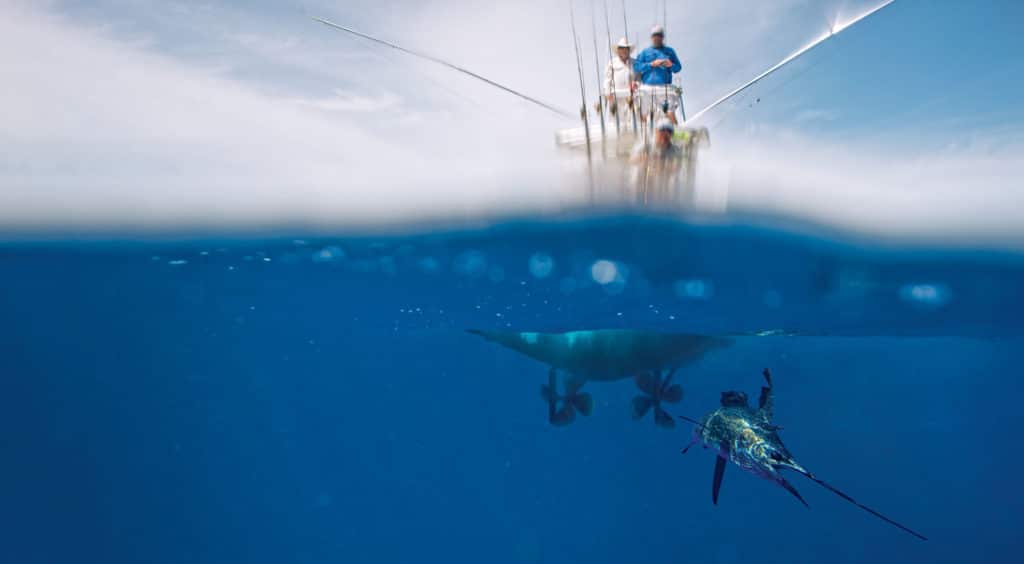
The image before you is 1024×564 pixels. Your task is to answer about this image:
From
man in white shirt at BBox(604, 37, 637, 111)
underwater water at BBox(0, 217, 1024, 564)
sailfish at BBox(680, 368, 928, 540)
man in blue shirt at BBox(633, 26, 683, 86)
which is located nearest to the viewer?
sailfish at BBox(680, 368, 928, 540)

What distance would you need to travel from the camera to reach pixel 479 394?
3069 centimetres

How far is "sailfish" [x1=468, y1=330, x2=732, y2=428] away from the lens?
10.1 m

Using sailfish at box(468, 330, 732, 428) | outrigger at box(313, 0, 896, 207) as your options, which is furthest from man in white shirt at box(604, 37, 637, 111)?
sailfish at box(468, 330, 732, 428)

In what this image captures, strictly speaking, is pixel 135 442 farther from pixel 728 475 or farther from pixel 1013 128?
pixel 1013 128

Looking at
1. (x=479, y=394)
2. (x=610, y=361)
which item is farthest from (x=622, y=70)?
(x=479, y=394)

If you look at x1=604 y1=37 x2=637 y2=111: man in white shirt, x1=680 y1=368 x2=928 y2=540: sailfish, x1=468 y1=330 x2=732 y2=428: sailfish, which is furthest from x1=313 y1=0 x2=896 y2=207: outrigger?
x1=468 y1=330 x2=732 y2=428: sailfish

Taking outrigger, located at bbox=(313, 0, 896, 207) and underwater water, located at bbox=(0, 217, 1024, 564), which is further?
underwater water, located at bbox=(0, 217, 1024, 564)

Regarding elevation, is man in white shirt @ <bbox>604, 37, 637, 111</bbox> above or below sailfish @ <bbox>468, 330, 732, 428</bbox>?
above

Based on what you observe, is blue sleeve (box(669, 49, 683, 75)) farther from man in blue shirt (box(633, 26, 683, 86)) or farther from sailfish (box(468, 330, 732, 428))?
sailfish (box(468, 330, 732, 428))

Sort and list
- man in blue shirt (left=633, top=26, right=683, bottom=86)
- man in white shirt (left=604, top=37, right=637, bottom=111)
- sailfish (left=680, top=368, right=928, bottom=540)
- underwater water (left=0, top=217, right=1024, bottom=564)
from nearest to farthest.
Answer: sailfish (left=680, top=368, right=928, bottom=540)
man in blue shirt (left=633, top=26, right=683, bottom=86)
man in white shirt (left=604, top=37, right=637, bottom=111)
underwater water (left=0, top=217, right=1024, bottom=564)

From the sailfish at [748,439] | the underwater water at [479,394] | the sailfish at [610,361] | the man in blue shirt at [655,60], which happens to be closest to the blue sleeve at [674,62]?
the man in blue shirt at [655,60]

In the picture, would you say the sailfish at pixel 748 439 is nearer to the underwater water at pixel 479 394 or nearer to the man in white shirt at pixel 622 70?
the underwater water at pixel 479 394

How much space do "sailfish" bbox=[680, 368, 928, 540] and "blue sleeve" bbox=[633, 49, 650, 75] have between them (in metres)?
4.41

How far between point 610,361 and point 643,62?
22.8ft
